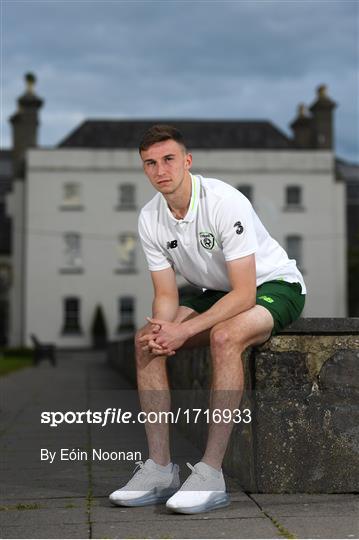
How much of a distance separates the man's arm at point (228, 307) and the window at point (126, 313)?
4163 cm

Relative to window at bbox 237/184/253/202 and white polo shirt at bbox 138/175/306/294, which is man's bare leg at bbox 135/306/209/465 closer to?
white polo shirt at bbox 138/175/306/294

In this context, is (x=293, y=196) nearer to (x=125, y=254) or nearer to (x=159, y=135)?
(x=125, y=254)

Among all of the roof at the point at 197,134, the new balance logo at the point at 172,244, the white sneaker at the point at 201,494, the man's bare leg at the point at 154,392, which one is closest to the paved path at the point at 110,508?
the white sneaker at the point at 201,494

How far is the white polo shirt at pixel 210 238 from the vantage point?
13.5ft

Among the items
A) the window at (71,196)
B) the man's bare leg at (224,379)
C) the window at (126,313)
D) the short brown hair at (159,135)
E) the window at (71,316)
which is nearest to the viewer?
the man's bare leg at (224,379)

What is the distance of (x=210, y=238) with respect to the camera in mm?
4203

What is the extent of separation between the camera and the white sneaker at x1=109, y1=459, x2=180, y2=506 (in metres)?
3.95

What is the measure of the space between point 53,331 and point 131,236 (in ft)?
20.5

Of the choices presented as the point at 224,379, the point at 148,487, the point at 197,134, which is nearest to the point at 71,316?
the point at 197,134

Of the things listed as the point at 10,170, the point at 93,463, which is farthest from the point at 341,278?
the point at 93,463

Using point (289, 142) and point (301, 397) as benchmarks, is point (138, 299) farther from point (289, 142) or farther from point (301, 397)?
point (301, 397)

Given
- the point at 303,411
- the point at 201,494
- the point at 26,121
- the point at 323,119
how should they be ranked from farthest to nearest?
the point at 323,119 → the point at 26,121 → the point at 303,411 → the point at 201,494

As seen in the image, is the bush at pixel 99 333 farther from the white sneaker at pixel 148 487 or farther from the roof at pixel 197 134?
the white sneaker at pixel 148 487

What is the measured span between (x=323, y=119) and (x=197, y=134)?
22.6ft
